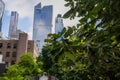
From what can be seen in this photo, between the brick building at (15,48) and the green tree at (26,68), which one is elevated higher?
the brick building at (15,48)

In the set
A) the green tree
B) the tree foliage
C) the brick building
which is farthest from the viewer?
the brick building

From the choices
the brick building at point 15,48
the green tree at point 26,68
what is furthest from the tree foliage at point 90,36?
the brick building at point 15,48

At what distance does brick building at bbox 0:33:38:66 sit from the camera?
98125mm

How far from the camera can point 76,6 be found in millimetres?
4473

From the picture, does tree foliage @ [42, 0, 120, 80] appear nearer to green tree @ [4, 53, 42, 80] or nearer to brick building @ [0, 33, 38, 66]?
green tree @ [4, 53, 42, 80]

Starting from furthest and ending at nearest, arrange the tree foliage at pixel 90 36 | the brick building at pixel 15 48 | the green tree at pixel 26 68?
the brick building at pixel 15 48 → the green tree at pixel 26 68 → the tree foliage at pixel 90 36

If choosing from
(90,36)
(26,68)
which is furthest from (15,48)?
(90,36)

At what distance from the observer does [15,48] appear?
10000 centimetres

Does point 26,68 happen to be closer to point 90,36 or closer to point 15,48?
point 90,36

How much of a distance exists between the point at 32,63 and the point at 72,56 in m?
43.1

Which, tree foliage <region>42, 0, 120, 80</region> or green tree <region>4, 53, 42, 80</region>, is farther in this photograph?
green tree <region>4, 53, 42, 80</region>

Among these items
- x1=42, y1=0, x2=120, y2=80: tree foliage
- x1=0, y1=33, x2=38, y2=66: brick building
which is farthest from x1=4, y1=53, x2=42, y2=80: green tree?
x1=0, y1=33, x2=38, y2=66: brick building

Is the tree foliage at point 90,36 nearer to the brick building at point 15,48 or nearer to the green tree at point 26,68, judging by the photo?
the green tree at point 26,68

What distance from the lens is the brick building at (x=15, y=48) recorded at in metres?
98.1
